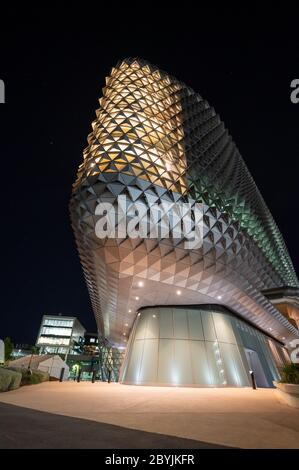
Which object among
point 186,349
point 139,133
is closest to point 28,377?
point 186,349

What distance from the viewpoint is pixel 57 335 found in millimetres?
105812

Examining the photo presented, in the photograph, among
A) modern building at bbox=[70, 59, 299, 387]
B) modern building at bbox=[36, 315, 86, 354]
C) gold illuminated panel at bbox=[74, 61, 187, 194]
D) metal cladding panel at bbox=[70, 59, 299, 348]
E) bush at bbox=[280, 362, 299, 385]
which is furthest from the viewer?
modern building at bbox=[36, 315, 86, 354]

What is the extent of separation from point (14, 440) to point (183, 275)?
16696 millimetres

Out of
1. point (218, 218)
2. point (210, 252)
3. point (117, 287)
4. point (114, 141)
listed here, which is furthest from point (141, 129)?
point (117, 287)

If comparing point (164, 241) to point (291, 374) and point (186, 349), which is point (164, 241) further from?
point (291, 374)

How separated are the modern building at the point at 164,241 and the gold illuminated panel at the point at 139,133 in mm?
110

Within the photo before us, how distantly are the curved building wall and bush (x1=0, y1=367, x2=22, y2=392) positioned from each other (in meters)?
8.68

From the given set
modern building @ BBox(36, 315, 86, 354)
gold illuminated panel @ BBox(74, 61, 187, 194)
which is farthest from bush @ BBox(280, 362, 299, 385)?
modern building @ BBox(36, 315, 86, 354)

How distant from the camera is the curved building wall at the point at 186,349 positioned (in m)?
17.9

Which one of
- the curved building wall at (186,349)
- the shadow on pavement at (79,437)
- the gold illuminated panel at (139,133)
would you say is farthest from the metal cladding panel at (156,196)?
the shadow on pavement at (79,437)

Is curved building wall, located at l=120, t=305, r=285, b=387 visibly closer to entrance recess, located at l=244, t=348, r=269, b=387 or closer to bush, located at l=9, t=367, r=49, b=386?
entrance recess, located at l=244, t=348, r=269, b=387

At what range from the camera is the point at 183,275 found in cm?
1956

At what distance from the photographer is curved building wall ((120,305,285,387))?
17922mm

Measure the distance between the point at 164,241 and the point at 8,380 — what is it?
11778 millimetres
